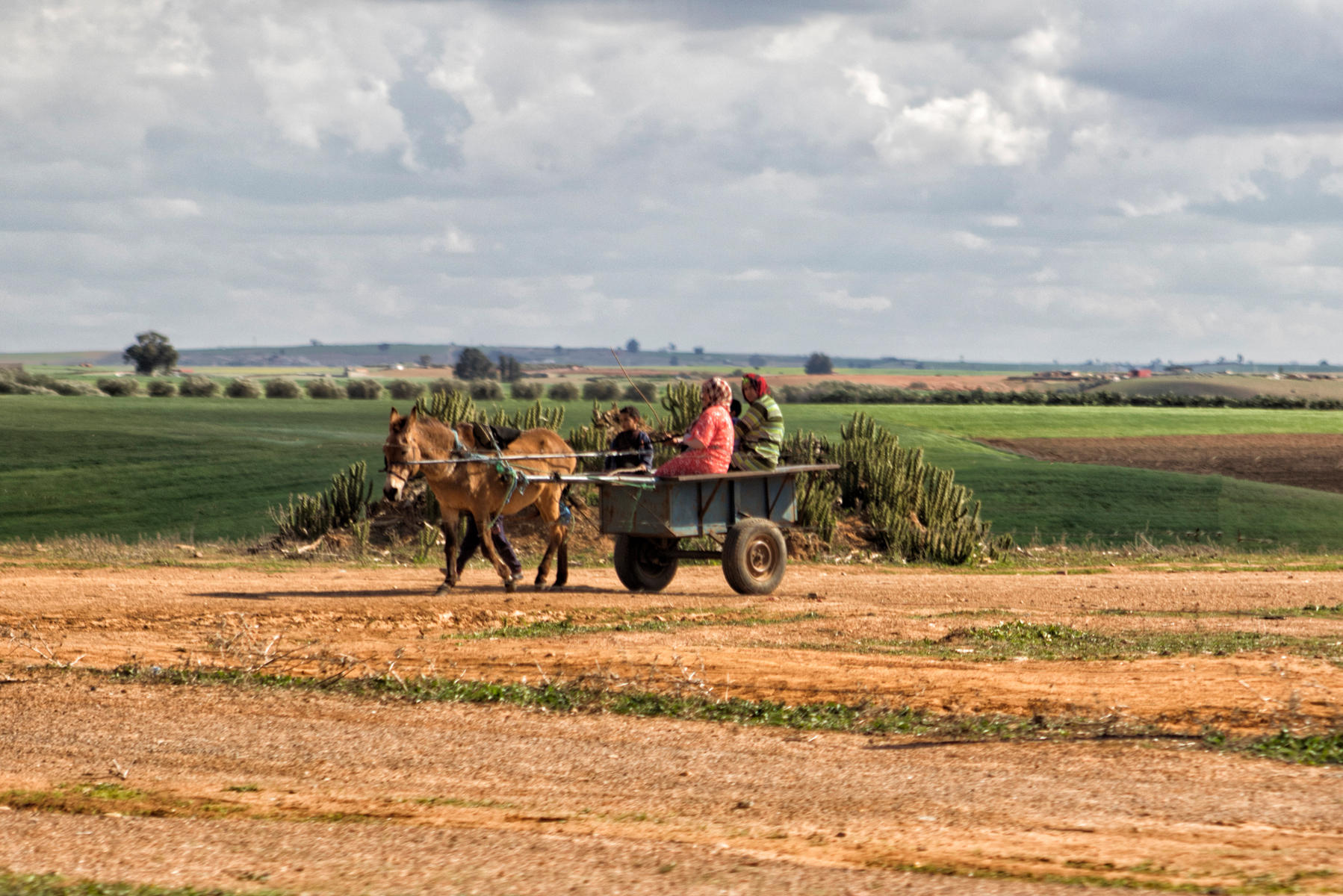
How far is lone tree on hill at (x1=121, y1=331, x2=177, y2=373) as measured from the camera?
122375 mm

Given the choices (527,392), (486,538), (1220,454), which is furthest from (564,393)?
(486,538)

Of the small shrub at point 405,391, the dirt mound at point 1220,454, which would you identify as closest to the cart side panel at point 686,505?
the dirt mound at point 1220,454

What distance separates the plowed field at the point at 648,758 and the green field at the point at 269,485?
1616cm

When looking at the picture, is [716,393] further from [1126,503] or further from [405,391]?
[405,391]

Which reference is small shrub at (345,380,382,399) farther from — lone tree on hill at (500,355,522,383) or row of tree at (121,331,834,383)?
lone tree on hill at (500,355,522,383)

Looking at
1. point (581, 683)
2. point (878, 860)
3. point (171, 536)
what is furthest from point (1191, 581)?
point (171, 536)

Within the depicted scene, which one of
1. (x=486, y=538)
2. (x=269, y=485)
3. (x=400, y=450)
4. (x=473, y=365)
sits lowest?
(x=269, y=485)

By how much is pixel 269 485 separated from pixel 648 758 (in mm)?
29374

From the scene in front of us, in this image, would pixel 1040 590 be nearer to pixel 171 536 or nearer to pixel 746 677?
pixel 746 677

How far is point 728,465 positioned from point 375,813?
30.2 ft

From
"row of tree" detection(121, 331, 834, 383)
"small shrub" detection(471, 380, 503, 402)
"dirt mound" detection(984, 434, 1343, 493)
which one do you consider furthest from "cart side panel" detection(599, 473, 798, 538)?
"row of tree" detection(121, 331, 834, 383)

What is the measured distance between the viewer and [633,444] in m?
17.1

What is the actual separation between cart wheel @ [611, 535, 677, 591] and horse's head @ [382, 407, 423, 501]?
3139mm

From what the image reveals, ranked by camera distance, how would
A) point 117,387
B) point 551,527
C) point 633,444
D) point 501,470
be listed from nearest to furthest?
point 501,470
point 633,444
point 551,527
point 117,387
